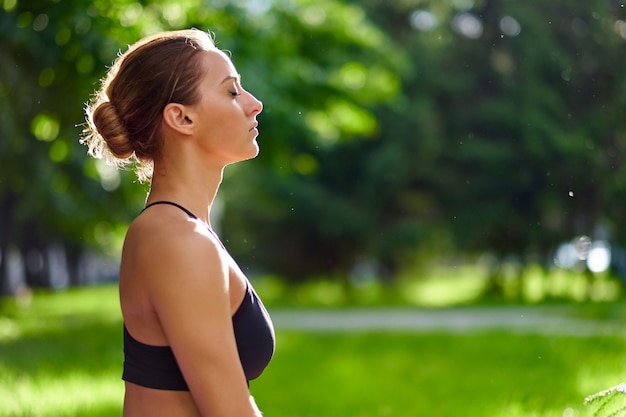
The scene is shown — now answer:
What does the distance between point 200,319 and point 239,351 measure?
0.58ft

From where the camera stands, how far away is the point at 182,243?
158 cm

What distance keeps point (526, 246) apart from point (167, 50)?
70.2 ft

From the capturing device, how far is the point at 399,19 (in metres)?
23.0

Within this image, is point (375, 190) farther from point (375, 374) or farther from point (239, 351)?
point (239, 351)

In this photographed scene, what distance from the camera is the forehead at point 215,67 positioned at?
1746 mm

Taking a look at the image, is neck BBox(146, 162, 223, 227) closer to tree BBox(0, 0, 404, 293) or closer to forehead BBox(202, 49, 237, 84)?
forehead BBox(202, 49, 237, 84)

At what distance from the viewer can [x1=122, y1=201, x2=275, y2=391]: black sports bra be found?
5.58 ft

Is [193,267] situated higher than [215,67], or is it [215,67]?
[215,67]

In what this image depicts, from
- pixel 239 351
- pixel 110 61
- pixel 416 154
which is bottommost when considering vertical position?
pixel 416 154

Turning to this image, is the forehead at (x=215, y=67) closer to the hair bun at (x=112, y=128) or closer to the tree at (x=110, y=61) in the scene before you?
the hair bun at (x=112, y=128)

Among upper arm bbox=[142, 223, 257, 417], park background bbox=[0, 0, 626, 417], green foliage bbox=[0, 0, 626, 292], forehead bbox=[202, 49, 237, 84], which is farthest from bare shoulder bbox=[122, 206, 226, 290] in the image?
green foliage bbox=[0, 0, 626, 292]

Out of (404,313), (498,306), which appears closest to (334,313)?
(404,313)

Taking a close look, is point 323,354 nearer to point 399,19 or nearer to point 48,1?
point 48,1

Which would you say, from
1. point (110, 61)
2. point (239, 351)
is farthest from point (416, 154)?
point (239, 351)
